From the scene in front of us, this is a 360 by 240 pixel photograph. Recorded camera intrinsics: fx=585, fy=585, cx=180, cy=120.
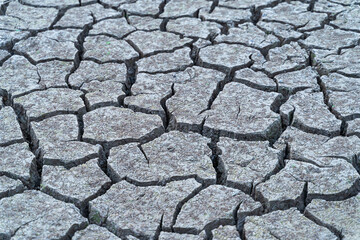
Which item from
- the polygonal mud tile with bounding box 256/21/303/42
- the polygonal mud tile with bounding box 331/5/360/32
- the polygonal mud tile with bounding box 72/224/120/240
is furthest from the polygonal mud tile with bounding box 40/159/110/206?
the polygonal mud tile with bounding box 331/5/360/32

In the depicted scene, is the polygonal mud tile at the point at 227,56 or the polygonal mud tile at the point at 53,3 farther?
the polygonal mud tile at the point at 53,3

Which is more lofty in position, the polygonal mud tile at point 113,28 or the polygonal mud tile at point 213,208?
the polygonal mud tile at point 113,28

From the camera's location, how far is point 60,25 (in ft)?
13.5

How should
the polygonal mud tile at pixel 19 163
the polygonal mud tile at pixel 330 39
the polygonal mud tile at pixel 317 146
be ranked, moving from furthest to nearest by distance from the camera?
the polygonal mud tile at pixel 330 39 < the polygonal mud tile at pixel 317 146 < the polygonal mud tile at pixel 19 163

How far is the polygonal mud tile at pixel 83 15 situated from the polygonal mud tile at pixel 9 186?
1716mm

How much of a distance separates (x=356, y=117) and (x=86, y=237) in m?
1.59

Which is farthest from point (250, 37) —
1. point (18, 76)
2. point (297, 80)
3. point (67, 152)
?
point (67, 152)

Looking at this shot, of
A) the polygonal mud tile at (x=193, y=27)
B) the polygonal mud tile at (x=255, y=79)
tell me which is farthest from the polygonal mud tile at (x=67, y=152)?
the polygonal mud tile at (x=193, y=27)

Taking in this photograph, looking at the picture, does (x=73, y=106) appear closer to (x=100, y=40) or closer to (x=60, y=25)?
(x=100, y=40)

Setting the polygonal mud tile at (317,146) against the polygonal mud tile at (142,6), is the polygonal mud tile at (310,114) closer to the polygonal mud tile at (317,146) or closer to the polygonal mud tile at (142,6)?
the polygonal mud tile at (317,146)

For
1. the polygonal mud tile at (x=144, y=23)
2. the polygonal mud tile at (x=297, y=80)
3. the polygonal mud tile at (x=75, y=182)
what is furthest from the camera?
the polygonal mud tile at (x=144, y=23)

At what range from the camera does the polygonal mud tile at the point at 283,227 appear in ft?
7.76

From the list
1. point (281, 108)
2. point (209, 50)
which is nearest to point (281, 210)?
point (281, 108)

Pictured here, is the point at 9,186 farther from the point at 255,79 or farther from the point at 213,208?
the point at 255,79
